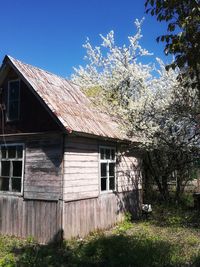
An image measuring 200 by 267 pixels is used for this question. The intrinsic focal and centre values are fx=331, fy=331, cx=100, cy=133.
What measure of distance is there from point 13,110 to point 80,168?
3.20 m

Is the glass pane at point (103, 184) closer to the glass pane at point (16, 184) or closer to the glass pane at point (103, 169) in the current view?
the glass pane at point (103, 169)

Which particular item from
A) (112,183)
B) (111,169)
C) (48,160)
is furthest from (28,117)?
(112,183)

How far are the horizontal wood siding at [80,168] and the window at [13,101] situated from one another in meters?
2.42

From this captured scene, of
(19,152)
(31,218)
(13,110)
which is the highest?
(13,110)

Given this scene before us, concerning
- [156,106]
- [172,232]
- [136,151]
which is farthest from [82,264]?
[156,106]

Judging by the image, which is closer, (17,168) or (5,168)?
(17,168)

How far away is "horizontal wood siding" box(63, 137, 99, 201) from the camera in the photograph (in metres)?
10.3

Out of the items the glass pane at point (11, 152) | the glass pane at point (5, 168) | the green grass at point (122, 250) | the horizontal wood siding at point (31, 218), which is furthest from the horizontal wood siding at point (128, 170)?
the glass pane at point (5, 168)

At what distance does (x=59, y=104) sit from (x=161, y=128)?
20.7 ft

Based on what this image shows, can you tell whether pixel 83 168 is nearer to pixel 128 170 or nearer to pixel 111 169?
pixel 111 169

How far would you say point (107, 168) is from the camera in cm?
1280

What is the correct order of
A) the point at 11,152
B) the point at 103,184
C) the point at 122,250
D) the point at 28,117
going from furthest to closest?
the point at 103,184
the point at 11,152
the point at 28,117
the point at 122,250

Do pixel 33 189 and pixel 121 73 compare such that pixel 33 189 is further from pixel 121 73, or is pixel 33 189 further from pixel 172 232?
pixel 121 73

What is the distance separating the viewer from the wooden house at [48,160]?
10.3 m
